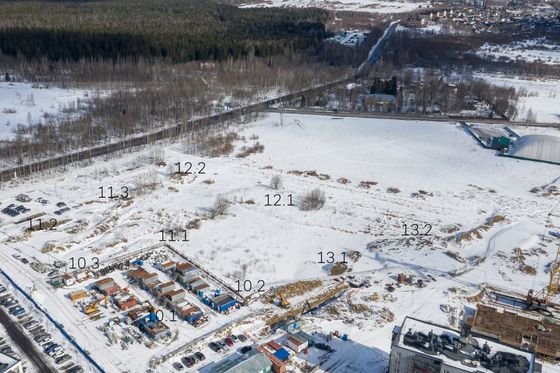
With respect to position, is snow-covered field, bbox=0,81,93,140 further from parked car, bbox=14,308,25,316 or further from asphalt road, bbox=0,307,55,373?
asphalt road, bbox=0,307,55,373

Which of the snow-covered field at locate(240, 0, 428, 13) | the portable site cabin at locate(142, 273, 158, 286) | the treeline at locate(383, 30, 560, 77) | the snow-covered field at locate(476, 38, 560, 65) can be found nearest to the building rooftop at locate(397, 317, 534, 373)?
the portable site cabin at locate(142, 273, 158, 286)

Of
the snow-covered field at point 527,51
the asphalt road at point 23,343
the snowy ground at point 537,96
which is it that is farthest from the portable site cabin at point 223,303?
the snow-covered field at point 527,51

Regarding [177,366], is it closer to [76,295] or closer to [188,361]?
[188,361]

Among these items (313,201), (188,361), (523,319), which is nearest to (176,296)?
(188,361)

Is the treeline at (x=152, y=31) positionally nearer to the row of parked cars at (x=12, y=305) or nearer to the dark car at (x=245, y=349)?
the row of parked cars at (x=12, y=305)

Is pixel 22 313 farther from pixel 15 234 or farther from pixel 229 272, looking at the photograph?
pixel 229 272

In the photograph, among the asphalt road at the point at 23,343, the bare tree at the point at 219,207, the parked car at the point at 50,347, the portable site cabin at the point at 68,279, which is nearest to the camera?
the asphalt road at the point at 23,343
